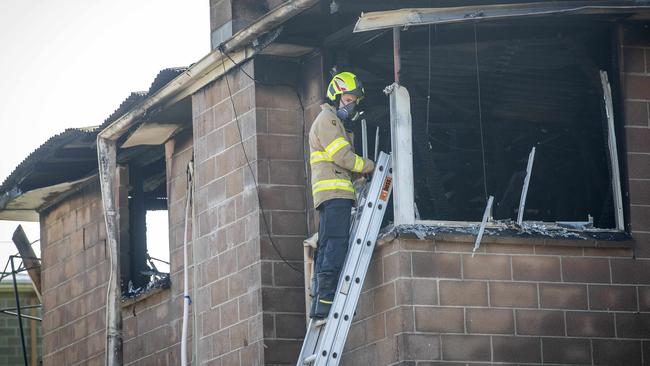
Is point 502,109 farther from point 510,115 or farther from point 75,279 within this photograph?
point 75,279

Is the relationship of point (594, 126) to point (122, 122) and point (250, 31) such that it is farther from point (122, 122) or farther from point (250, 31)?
point (122, 122)

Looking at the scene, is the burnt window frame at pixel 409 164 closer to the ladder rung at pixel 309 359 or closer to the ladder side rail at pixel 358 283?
the ladder side rail at pixel 358 283

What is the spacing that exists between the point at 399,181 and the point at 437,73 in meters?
2.38

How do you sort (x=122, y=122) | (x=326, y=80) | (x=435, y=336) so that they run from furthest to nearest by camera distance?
1. (x=122, y=122)
2. (x=326, y=80)
3. (x=435, y=336)

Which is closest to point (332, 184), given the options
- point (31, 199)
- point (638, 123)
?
point (638, 123)

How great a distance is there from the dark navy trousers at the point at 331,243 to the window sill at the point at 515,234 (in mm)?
385

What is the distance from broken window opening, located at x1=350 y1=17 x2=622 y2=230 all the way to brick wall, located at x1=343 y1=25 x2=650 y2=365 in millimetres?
358

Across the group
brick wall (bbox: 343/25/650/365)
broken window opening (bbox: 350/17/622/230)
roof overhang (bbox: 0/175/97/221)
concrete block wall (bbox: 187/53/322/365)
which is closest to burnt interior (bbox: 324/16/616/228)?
broken window opening (bbox: 350/17/622/230)

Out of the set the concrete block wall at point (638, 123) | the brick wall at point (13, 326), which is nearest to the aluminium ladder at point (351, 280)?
the concrete block wall at point (638, 123)

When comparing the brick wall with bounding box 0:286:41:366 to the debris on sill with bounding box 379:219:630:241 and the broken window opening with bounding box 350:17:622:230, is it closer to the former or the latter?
the broken window opening with bounding box 350:17:622:230

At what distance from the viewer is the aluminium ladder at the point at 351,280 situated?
13.2m

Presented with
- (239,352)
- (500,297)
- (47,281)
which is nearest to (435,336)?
(500,297)

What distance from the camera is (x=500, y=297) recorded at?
1372 cm

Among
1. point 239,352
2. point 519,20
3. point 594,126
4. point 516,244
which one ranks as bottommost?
point 239,352
